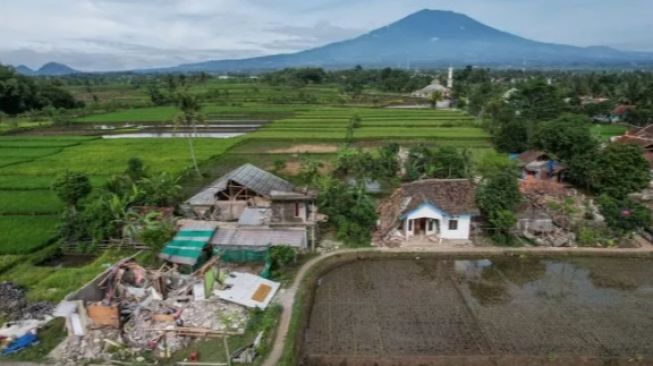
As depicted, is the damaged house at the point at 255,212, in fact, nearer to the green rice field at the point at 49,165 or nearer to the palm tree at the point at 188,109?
the green rice field at the point at 49,165

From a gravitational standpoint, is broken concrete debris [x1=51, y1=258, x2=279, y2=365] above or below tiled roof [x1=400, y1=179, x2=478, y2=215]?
below

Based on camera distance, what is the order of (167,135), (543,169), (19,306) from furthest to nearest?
1. (167,135)
2. (543,169)
3. (19,306)

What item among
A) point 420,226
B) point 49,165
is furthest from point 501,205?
point 49,165

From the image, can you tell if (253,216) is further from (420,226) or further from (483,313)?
(483,313)

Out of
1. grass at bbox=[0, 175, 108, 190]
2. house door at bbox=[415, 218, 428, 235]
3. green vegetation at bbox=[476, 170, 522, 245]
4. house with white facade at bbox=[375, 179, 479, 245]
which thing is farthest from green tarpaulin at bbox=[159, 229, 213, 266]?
grass at bbox=[0, 175, 108, 190]

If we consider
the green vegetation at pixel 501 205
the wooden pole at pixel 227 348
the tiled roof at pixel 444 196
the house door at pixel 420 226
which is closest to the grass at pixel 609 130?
the green vegetation at pixel 501 205

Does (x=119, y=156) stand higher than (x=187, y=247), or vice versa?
(x=119, y=156)

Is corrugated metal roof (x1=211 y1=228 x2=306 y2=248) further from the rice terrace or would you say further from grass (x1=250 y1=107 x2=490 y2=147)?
grass (x1=250 y1=107 x2=490 y2=147)

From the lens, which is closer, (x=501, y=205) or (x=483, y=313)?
(x=483, y=313)
